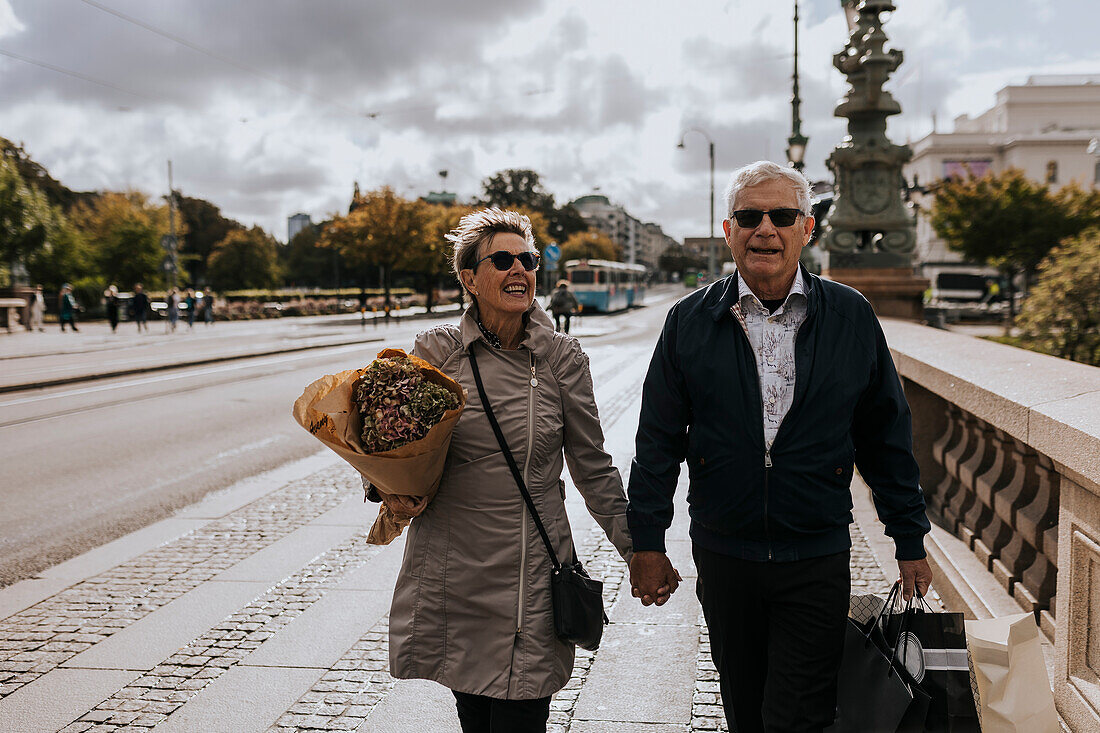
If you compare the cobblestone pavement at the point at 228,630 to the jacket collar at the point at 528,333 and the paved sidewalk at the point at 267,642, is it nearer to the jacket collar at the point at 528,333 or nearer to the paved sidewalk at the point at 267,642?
the paved sidewalk at the point at 267,642

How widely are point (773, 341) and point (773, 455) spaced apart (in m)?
0.32

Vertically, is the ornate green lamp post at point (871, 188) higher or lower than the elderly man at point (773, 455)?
higher

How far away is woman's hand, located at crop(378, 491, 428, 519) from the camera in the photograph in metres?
2.41

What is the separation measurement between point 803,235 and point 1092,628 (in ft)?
4.62

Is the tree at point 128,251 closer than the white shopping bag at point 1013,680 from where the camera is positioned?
No

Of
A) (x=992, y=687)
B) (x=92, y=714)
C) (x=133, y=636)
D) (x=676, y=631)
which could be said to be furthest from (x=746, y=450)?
(x=133, y=636)

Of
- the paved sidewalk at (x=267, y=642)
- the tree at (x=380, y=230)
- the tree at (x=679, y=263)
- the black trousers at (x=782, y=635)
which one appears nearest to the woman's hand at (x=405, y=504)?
the black trousers at (x=782, y=635)

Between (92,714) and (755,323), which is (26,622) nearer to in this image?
(92,714)

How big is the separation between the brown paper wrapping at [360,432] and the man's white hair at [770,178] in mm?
986

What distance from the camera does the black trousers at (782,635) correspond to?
234cm

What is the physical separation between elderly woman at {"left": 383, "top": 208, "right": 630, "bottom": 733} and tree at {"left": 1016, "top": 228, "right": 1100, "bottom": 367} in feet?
19.5

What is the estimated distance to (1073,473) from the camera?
8.50 ft

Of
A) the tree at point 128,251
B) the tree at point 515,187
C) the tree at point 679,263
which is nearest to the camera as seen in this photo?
the tree at point 128,251

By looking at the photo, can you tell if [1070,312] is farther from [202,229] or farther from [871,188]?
[202,229]
